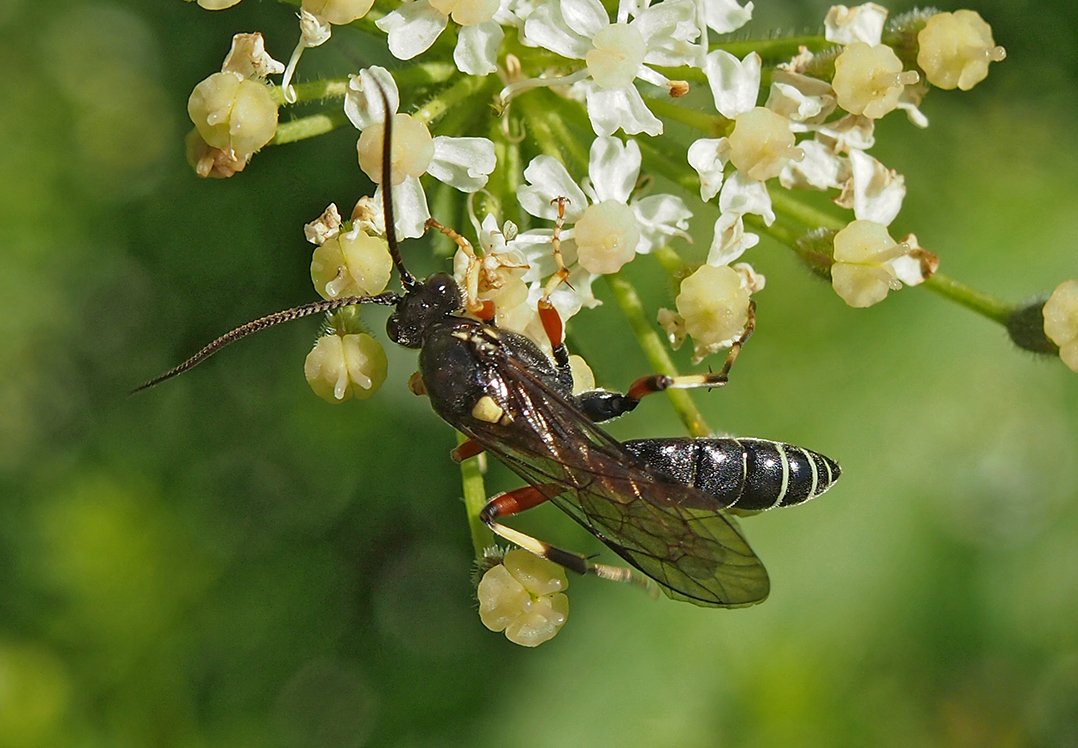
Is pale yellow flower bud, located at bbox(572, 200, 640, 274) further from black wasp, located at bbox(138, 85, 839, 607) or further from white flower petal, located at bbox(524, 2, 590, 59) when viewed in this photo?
white flower petal, located at bbox(524, 2, 590, 59)

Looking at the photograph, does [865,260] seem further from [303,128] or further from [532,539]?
[303,128]

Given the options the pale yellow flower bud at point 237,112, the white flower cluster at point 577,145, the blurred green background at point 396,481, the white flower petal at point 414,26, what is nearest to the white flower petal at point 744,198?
the white flower cluster at point 577,145

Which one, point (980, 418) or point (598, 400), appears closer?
point (598, 400)

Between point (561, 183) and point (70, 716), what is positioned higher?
point (561, 183)

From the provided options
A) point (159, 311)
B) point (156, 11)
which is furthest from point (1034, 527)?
point (156, 11)

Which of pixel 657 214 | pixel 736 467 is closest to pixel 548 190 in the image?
pixel 657 214

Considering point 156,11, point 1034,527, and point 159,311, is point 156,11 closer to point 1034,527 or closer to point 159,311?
point 159,311
